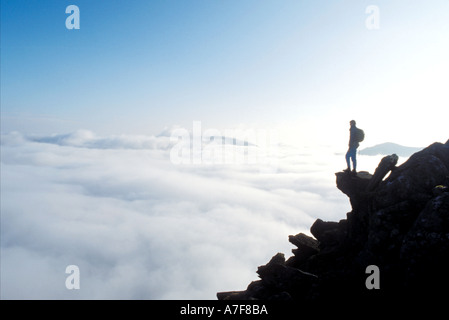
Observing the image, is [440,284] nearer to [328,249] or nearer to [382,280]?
[382,280]

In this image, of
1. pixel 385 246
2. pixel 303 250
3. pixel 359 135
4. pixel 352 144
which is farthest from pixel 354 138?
pixel 303 250

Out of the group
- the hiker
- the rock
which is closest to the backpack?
the hiker

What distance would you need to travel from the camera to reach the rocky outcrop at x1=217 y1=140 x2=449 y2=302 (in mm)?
12383

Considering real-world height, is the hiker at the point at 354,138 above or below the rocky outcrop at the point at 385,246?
above

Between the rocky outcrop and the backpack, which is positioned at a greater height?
the backpack

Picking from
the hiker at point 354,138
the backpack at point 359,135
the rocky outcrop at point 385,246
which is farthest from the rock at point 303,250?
the backpack at point 359,135

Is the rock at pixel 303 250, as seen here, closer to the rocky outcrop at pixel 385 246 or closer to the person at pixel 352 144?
the rocky outcrop at pixel 385 246

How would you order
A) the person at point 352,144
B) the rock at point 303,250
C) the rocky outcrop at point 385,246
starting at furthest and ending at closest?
the rock at point 303,250 → the person at point 352,144 → the rocky outcrop at point 385,246

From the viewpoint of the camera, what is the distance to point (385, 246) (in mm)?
15383

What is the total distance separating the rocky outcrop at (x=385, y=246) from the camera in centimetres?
1238

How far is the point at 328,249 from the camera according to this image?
840 inches

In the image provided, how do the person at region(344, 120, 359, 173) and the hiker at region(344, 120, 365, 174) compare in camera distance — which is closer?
the hiker at region(344, 120, 365, 174)

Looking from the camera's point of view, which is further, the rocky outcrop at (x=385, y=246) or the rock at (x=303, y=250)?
the rock at (x=303, y=250)

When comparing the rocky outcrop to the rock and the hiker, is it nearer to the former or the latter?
the rock
